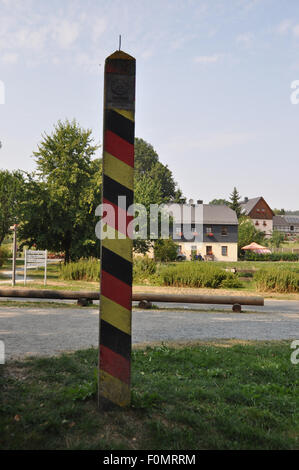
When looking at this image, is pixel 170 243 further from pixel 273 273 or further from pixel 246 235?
pixel 246 235

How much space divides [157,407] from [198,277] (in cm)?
1521

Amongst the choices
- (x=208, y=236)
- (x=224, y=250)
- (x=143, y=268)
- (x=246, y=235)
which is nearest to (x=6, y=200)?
(x=143, y=268)

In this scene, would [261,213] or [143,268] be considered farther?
[261,213]

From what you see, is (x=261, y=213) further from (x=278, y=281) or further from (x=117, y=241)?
(x=117, y=241)

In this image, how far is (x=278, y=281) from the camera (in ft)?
58.5

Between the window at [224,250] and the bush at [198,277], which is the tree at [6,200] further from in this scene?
the window at [224,250]

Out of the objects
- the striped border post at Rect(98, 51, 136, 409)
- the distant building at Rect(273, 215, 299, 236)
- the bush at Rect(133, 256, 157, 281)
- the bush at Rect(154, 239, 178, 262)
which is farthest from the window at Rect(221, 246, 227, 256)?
the distant building at Rect(273, 215, 299, 236)

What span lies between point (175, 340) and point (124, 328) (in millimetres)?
3619

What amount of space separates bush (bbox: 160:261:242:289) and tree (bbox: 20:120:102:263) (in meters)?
6.90

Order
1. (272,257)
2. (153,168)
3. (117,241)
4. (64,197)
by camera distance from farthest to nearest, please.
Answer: (153,168) < (272,257) < (64,197) < (117,241)

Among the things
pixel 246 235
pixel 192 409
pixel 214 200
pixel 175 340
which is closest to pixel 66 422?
pixel 192 409

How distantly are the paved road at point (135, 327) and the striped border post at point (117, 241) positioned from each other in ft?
7.05

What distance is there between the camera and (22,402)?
3027mm

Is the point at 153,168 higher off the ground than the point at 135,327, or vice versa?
the point at 153,168
